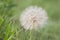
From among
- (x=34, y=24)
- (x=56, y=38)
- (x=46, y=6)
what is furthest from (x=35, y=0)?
(x=34, y=24)

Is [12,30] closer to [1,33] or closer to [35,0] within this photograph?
[1,33]

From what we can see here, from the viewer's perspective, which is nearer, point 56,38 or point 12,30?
point 12,30

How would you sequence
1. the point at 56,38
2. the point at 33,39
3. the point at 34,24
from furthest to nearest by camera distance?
the point at 56,38 < the point at 33,39 < the point at 34,24

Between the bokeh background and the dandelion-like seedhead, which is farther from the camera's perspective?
the dandelion-like seedhead

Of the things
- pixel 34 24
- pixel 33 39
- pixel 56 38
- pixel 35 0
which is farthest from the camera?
pixel 35 0

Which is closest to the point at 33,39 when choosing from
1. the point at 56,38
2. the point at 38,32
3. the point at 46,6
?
the point at 38,32

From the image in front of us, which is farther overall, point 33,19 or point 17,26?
point 17,26

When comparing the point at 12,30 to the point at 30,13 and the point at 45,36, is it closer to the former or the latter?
the point at 30,13

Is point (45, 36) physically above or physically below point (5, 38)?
above

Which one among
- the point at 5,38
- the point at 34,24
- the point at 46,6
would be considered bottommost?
the point at 5,38

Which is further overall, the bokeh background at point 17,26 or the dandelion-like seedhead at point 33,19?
the dandelion-like seedhead at point 33,19
